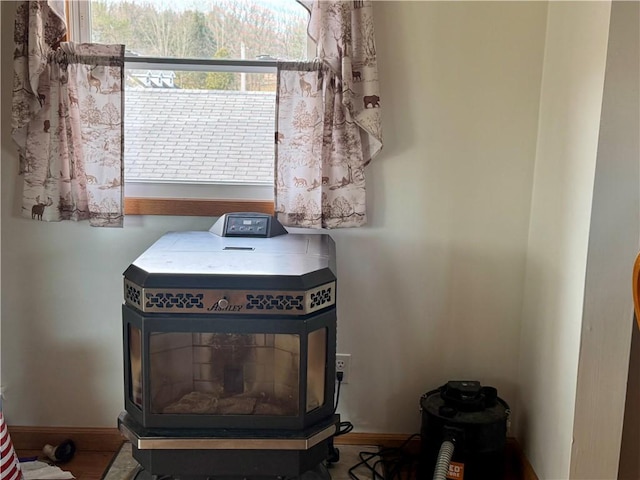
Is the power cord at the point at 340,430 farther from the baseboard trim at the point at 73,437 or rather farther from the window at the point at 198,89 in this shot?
the window at the point at 198,89

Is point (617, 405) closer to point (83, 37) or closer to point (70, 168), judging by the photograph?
point (70, 168)

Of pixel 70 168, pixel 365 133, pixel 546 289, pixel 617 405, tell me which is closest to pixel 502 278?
pixel 546 289

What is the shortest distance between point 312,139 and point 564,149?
2.44 feet

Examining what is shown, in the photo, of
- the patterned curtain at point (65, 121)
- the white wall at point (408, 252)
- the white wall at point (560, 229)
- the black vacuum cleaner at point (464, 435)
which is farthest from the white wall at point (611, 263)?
the patterned curtain at point (65, 121)

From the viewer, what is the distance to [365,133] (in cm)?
189

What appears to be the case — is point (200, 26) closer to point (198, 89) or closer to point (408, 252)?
point (198, 89)

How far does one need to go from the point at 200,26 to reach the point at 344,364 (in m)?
1.22

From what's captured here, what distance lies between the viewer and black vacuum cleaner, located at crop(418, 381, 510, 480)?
5.81 ft

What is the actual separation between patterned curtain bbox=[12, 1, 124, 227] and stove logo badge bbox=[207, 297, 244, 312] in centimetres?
65

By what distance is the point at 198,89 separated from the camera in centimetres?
196

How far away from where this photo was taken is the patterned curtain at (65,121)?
1798 millimetres

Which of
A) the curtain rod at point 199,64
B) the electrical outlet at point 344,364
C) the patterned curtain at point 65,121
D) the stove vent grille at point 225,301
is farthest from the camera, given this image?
the electrical outlet at point 344,364

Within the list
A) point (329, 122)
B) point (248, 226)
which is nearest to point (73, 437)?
point (248, 226)

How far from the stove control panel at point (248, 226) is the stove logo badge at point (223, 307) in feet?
1.36
